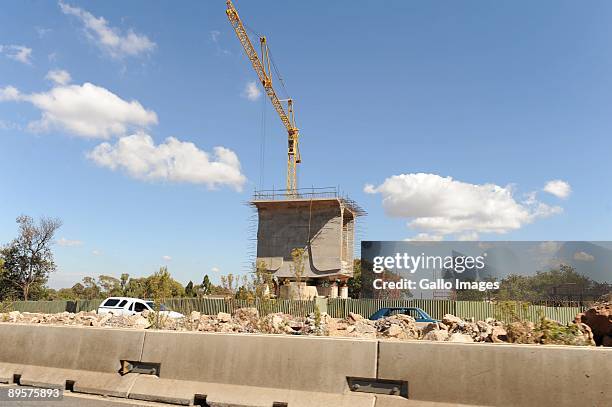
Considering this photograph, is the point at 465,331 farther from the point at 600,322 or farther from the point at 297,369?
the point at 297,369

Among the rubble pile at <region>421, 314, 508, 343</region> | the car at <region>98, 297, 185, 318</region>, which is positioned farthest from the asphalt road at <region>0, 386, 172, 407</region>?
the car at <region>98, 297, 185, 318</region>

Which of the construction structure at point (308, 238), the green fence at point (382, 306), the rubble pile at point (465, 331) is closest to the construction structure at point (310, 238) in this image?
the construction structure at point (308, 238)

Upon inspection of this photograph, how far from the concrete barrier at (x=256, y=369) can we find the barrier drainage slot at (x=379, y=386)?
68mm

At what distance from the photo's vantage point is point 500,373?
5117mm

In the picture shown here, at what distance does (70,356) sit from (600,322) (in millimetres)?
8124

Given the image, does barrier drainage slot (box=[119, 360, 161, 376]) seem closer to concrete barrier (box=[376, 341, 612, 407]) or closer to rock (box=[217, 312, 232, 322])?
concrete barrier (box=[376, 341, 612, 407])

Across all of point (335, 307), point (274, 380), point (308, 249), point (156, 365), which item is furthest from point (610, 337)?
point (308, 249)

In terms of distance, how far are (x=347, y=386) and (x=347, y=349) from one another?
397 mm

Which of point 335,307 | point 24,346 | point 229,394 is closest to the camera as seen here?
point 229,394

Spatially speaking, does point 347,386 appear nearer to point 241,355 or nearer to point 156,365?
point 241,355

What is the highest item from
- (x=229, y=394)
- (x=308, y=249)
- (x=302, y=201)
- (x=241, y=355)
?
(x=302, y=201)

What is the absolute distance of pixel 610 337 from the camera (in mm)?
7902

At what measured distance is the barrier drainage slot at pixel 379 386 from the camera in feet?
18.0

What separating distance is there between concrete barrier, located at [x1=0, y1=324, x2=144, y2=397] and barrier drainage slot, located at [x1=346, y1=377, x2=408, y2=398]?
2.97 m
